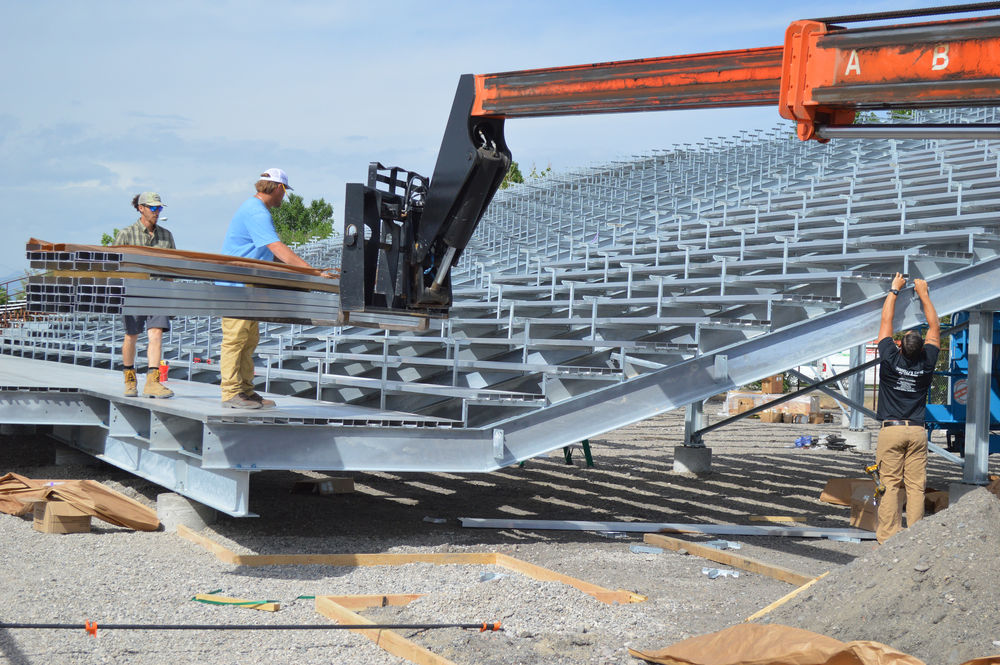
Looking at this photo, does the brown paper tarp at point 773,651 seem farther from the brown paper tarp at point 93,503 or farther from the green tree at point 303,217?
the green tree at point 303,217

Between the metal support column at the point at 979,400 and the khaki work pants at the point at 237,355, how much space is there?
24.9ft

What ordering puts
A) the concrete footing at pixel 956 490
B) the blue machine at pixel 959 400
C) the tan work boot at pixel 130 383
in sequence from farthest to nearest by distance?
the blue machine at pixel 959 400 < the concrete footing at pixel 956 490 < the tan work boot at pixel 130 383

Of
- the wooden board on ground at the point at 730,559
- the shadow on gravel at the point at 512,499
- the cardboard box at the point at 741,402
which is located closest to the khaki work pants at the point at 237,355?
the shadow on gravel at the point at 512,499

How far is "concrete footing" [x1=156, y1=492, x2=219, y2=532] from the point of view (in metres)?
7.92

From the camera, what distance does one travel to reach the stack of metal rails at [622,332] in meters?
7.66

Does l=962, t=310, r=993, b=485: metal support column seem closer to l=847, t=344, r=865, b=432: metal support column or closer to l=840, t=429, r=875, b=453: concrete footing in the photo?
l=847, t=344, r=865, b=432: metal support column

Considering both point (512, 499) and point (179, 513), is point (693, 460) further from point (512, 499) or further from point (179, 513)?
point (179, 513)

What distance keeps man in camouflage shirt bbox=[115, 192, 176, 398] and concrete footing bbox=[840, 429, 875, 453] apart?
1378 centimetres

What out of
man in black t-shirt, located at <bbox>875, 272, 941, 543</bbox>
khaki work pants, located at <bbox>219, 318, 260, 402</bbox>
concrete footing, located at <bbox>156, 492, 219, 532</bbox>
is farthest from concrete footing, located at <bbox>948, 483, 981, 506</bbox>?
concrete footing, located at <bbox>156, 492, 219, 532</bbox>

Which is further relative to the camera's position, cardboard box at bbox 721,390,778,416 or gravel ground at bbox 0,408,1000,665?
cardboard box at bbox 721,390,778,416

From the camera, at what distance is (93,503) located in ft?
25.9

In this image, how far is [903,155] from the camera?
19.7 meters

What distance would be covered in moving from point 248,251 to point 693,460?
813cm

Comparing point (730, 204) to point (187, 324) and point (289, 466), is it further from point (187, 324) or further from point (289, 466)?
point (289, 466)
